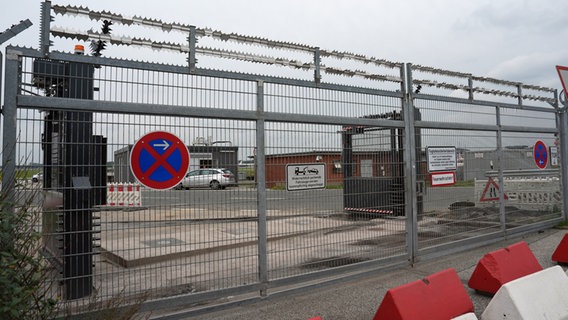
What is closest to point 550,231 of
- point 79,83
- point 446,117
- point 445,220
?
point 445,220

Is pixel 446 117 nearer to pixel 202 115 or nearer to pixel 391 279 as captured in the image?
pixel 391 279

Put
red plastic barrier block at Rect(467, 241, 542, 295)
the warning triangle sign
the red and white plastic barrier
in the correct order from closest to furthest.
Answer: the red and white plastic barrier → red plastic barrier block at Rect(467, 241, 542, 295) → the warning triangle sign

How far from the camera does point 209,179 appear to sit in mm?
4113

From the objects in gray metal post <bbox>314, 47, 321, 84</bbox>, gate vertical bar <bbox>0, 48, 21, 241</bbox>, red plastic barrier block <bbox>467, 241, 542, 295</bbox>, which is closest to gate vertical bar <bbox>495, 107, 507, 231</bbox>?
red plastic barrier block <bbox>467, 241, 542, 295</bbox>

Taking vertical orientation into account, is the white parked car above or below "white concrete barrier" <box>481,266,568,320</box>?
above

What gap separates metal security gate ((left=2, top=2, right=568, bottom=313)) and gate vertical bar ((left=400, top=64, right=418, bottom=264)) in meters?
0.02

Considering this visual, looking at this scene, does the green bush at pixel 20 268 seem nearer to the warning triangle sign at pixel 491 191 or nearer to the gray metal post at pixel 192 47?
the gray metal post at pixel 192 47

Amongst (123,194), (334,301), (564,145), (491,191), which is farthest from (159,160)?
(564,145)

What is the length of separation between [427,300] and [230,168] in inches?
95.8

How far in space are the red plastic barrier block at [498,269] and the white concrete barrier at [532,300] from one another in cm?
61

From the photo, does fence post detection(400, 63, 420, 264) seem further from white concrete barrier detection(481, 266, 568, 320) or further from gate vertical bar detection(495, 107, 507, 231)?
gate vertical bar detection(495, 107, 507, 231)

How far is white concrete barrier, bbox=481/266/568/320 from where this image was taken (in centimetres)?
355

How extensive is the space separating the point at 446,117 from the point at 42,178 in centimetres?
605

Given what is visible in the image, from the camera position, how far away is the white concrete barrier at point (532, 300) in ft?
11.6
